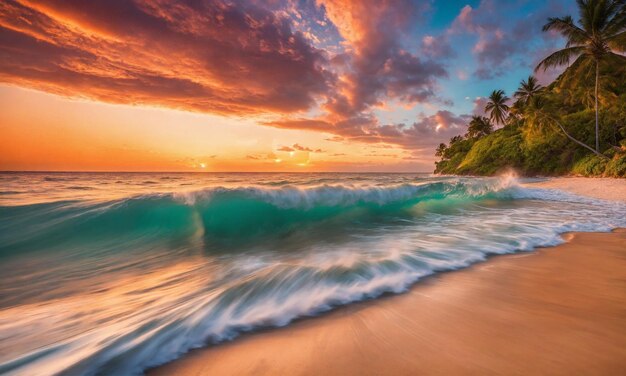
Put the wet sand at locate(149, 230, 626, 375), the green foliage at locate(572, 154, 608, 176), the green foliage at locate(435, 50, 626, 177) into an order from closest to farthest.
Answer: the wet sand at locate(149, 230, 626, 375)
the green foliage at locate(572, 154, 608, 176)
the green foliage at locate(435, 50, 626, 177)

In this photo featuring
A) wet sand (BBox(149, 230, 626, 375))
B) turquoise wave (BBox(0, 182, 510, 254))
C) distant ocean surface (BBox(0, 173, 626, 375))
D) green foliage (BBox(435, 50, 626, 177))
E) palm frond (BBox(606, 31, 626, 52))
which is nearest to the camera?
wet sand (BBox(149, 230, 626, 375))

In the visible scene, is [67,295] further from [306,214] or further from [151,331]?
[306,214]

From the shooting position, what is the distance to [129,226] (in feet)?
19.6

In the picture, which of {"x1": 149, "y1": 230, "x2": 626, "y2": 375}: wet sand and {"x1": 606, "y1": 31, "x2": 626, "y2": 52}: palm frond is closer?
{"x1": 149, "y1": 230, "x2": 626, "y2": 375}: wet sand

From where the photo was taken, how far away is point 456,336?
1.70 m

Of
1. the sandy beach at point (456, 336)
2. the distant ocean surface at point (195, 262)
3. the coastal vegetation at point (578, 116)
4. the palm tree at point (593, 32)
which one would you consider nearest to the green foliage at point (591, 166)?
the coastal vegetation at point (578, 116)

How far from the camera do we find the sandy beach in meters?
1.43

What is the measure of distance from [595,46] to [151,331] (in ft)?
98.5

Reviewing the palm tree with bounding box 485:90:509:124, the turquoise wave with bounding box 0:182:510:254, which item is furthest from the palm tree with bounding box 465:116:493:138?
the turquoise wave with bounding box 0:182:510:254

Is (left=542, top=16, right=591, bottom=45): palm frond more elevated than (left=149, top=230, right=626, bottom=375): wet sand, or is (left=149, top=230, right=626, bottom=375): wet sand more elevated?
(left=542, top=16, right=591, bottom=45): palm frond

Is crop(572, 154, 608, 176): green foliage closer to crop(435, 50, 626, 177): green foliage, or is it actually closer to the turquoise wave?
crop(435, 50, 626, 177): green foliage

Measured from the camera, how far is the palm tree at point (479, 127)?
2005 inches

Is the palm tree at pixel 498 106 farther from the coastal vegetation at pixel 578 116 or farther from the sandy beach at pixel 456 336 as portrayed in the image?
the sandy beach at pixel 456 336

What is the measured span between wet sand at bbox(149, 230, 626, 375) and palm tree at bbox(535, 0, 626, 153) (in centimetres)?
2564
